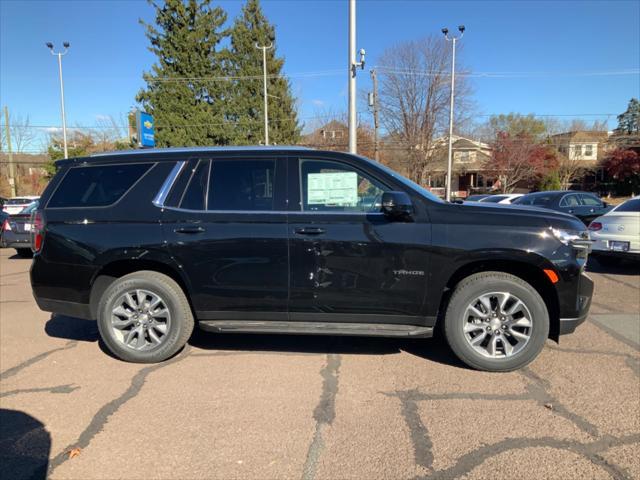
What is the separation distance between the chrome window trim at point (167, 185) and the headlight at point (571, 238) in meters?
3.33

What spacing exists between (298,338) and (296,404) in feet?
4.77

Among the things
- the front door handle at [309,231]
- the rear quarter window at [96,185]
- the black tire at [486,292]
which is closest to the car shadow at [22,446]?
the rear quarter window at [96,185]

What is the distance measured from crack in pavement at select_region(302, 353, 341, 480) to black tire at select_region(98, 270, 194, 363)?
137 centimetres

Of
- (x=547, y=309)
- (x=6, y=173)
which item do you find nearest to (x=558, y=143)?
(x=547, y=309)

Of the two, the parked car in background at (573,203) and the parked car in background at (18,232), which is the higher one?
the parked car in background at (573,203)

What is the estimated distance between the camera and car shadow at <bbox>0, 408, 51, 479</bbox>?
2.57 m

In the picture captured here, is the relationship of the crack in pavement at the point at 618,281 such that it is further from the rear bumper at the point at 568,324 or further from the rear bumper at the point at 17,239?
the rear bumper at the point at 17,239

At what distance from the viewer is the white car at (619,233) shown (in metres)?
7.56

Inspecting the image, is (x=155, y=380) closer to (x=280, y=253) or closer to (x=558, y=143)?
(x=280, y=253)

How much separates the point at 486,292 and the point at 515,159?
4041cm

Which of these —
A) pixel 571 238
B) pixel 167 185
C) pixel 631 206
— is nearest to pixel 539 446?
pixel 571 238

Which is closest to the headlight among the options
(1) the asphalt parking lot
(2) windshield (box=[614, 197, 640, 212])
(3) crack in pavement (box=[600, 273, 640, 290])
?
(1) the asphalt parking lot

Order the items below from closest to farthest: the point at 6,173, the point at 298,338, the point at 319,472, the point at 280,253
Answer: the point at 319,472 → the point at 280,253 → the point at 298,338 → the point at 6,173

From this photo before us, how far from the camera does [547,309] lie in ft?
12.6
